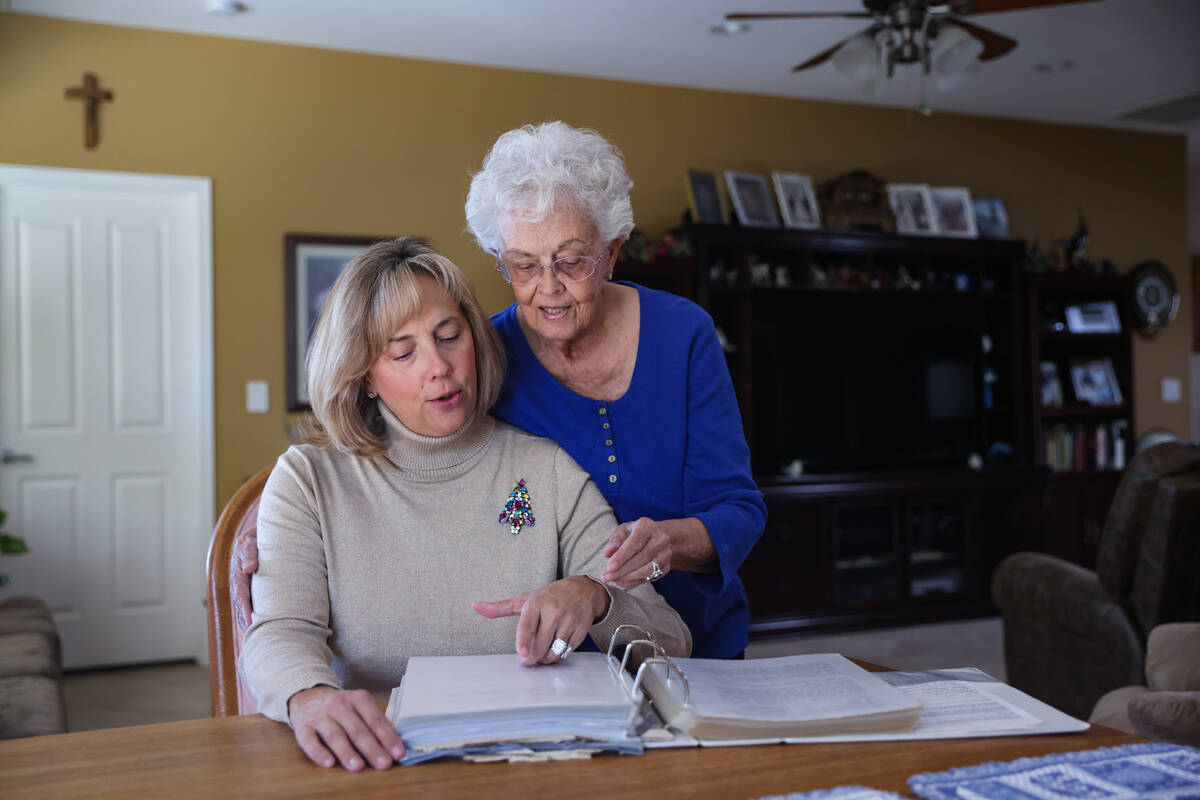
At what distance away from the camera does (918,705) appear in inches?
40.4

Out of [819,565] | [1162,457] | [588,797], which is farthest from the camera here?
[819,565]

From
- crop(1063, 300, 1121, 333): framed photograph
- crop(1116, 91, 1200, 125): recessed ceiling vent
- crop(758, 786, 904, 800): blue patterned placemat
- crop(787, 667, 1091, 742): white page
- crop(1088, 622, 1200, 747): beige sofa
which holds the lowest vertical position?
crop(1088, 622, 1200, 747): beige sofa

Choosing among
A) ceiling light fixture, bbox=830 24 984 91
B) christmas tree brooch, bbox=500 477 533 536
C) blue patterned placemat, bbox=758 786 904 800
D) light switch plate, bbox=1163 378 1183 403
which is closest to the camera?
blue patterned placemat, bbox=758 786 904 800

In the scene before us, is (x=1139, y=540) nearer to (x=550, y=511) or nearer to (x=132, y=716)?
(x=550, y=511)

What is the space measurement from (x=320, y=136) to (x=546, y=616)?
394 centimetres

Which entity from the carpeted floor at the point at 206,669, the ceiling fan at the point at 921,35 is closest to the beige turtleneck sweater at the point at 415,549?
the ceiling fan at the point at 921,35

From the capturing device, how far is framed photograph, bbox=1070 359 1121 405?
19.3 feet

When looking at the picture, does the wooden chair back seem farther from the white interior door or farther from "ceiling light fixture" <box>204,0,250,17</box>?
"ceiling light fixture" <box>204,0,250,17</box>

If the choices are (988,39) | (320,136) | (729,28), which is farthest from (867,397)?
(320,136)

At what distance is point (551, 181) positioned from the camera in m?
1.54

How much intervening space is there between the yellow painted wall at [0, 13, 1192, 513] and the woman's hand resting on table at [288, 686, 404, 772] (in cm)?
370

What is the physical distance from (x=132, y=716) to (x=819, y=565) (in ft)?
10.4

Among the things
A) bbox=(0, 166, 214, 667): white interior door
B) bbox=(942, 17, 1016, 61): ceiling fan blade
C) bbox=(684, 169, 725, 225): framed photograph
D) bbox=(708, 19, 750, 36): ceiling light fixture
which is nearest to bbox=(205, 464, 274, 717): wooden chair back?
bbox=(942, 17, 1016, 61): ceiling fan blade

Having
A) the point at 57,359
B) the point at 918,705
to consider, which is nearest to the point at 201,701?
the point at 57,359
